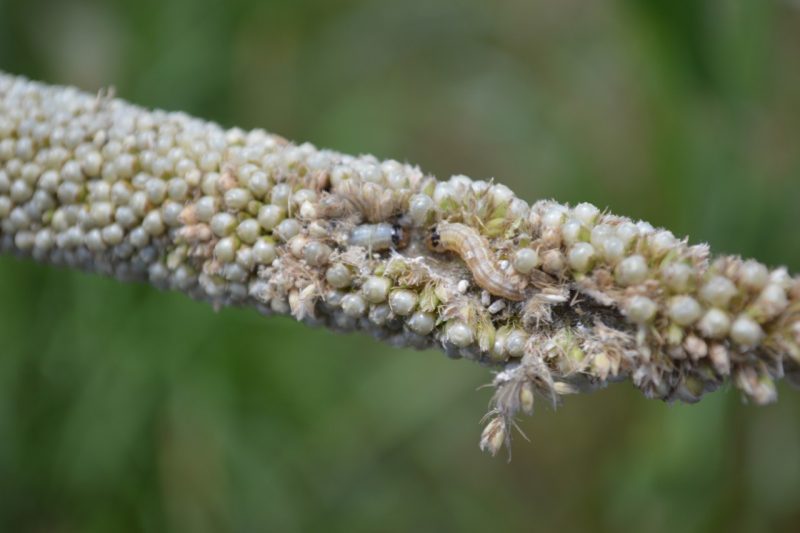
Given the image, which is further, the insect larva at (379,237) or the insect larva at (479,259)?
the insect larva at (379,237)

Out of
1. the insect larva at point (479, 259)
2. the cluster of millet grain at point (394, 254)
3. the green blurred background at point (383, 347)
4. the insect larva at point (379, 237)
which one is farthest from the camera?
the green blurred background at point (383, 347)

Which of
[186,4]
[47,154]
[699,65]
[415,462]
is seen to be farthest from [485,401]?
[47,154]

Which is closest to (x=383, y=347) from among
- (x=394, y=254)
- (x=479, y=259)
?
(x=394, y=254)

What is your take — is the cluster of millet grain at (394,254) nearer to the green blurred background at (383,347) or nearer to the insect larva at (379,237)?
the insect larva at (379,237)

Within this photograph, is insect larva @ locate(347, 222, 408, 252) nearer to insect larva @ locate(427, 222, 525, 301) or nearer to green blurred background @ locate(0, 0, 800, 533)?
insect larva @ locate(427, 222, 525, 301)

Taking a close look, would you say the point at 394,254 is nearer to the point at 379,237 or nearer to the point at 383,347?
the point at 379,237

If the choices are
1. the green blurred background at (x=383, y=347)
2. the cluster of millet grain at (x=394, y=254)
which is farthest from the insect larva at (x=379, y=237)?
the green blurred background at (x=383, y=347)
